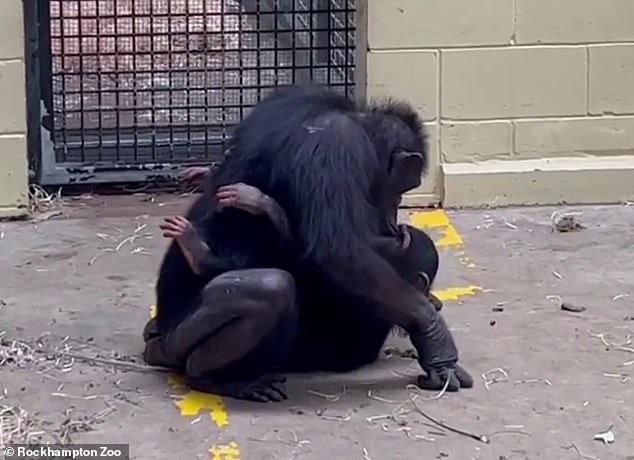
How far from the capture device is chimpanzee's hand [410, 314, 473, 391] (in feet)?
15.8

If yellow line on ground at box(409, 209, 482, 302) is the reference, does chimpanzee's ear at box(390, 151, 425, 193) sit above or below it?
above

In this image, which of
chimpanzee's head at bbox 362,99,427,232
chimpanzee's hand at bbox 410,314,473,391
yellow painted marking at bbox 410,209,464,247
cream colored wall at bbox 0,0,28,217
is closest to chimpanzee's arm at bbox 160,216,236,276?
chimpanzee's head at bbox 362,99,427,232

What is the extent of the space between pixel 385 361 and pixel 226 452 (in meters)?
0.95

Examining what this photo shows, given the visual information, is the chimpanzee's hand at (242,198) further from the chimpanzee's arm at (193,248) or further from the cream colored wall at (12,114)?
the cream colored wall at (12,114)

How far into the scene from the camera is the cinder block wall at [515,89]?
708 cm

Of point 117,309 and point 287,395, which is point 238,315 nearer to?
point 287,395

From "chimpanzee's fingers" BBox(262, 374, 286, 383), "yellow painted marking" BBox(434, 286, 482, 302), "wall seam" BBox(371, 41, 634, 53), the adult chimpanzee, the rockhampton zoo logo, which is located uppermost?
"wall seam" BBox(371, 41, 634, 53)

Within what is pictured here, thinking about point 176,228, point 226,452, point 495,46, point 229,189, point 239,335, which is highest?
point 495,46

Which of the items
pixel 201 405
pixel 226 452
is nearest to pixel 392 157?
pixel 201 405

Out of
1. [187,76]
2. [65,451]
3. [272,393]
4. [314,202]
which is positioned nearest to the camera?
[65,451]

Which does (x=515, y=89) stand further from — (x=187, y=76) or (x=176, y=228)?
(x=176, y=228)

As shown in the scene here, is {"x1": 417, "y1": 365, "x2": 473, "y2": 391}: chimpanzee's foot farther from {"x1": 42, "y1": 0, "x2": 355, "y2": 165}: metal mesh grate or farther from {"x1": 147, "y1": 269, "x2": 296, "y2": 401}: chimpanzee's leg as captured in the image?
{"x1": 42, "y1": 0, "x2": 355, "y2": 165}: metal mesh grate

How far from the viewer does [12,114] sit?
22.7 feet

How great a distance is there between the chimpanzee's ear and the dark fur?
29mm
